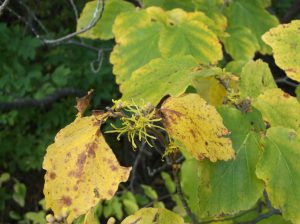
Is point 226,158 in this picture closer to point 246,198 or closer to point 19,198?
point 246,198

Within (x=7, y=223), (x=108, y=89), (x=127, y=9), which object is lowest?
(x=7, y=223)

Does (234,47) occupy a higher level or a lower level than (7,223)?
higher

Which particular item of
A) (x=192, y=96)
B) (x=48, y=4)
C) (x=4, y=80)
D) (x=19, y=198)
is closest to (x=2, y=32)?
(x=4, y=80)

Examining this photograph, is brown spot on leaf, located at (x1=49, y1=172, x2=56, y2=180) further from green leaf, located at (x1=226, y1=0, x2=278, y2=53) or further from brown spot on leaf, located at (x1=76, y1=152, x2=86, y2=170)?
green leaf, located at (x1=226, y1=0, x2=278, y2=53)

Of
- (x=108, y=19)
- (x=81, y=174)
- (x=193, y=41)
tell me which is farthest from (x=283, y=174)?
(x=108, y=19)

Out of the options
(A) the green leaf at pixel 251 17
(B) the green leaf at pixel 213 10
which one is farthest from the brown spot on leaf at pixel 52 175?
(A) the green leaf at pixel 251 17

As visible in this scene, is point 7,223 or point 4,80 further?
point 7,223

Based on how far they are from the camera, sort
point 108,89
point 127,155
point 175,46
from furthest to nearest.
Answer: point 127,155
point 108,89
point 175,46
